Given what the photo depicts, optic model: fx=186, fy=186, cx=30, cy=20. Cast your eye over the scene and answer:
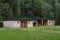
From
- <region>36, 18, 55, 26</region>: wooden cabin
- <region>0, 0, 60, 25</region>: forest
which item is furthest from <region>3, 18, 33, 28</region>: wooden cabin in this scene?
<region>0, 0, 60, 25</region>: forest

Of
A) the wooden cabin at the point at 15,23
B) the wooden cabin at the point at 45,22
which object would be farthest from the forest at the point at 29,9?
the wooden cabin at the point at 15,23

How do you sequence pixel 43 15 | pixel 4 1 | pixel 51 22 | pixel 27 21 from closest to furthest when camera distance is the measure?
pixel 27 21
pixel 51 22
pixel 4 1
pixel 43 15

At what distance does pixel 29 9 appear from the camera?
63750mm

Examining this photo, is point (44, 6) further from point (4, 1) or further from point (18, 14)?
point (4, 1)

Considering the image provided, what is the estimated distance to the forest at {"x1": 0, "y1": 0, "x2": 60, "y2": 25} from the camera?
53222 mm

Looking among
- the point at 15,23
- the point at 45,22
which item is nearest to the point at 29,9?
the point at 45,22

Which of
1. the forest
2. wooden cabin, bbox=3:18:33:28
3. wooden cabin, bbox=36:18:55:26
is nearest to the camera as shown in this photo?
wooden cabin, bbox=3:18:33:28

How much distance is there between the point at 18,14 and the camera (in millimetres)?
58219

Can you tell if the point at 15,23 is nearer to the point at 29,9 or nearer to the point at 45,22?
the point at 45,22

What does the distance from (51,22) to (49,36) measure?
29.5 metres

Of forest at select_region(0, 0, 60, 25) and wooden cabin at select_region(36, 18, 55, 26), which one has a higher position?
forest at select_region(0, 0, 60, 25)

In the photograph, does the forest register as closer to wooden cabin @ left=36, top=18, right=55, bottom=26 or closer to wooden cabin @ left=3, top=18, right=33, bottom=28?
wooden cabin @ left=36, top=18, right=55, bottom=26

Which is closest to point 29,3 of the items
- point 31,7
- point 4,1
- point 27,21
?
point 31,7

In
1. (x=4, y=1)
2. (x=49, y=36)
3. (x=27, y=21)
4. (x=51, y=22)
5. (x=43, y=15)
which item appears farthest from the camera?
(x=43, y=15)
